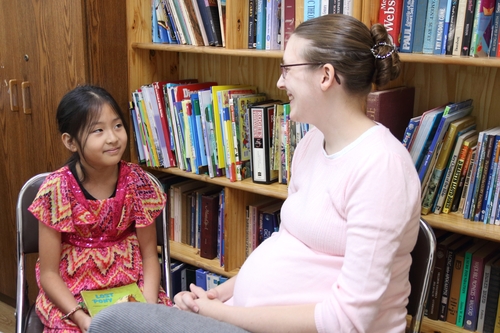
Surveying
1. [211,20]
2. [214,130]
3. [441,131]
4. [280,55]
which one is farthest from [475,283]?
[211,20]

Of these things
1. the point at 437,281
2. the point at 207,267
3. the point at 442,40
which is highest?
the point at 442,40

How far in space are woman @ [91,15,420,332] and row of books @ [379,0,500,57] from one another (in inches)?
13.1

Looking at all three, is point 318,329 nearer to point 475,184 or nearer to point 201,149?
point 475,184

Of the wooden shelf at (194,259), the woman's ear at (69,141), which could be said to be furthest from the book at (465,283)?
the woman's ear at (69,141)

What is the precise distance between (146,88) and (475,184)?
1256 mm

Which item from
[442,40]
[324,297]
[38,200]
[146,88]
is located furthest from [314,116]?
[146,88]

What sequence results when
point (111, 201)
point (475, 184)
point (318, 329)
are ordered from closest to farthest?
point (318, 329) → point (475, 184) → point (111, 201)

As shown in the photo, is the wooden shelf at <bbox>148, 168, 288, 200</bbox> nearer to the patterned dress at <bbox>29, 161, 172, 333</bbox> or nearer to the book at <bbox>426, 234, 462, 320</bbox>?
the patterned dress at <bbox>29, 161, 172, 333</bbox>

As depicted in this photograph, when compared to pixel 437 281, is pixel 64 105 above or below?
above

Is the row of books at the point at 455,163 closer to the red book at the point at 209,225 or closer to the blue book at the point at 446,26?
the blue book at the point at 446,26

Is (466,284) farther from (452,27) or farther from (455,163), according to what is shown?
(452,27)

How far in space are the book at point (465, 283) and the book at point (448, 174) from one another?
0.15 meters

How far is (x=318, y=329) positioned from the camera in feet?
3.69

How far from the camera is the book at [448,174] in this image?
1558 mm
